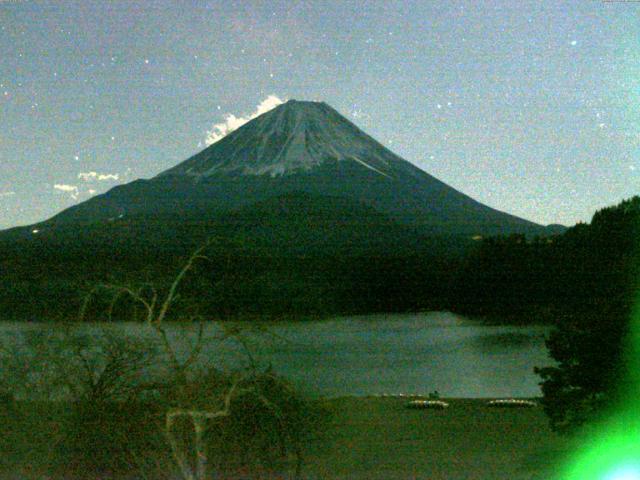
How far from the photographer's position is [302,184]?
44.8 m

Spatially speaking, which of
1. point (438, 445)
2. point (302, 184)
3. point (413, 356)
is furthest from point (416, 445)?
point (302, 184)

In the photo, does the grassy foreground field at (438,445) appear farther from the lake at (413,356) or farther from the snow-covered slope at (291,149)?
the snow-covered slope at (291,149)

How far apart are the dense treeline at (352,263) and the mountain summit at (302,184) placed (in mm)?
3538

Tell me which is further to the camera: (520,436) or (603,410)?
(520,436)

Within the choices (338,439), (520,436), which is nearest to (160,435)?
(338,439)

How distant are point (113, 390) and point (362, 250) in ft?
87.5

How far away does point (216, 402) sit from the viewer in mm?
3643

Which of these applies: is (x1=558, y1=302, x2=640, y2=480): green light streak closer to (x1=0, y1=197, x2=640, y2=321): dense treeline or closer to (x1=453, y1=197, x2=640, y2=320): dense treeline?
(x1=0, y1=197, x2=640, y2=321): dense treeline

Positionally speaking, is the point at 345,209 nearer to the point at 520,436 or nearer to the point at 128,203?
the point at 128,203

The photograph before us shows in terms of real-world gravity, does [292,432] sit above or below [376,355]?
above

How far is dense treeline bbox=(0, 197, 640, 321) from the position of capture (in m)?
14.1

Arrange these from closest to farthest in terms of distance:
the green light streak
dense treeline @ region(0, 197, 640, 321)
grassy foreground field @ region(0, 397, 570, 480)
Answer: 1. the green light streak
2. grassy foreground field @ region(0, 397, 570, 480)
3. dense treeline @ region(0, 197, 640, 321)

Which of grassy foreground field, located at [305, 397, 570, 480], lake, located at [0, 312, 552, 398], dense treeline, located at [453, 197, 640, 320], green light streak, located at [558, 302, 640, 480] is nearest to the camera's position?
green light streak, located at [558, 302, 640, 480]

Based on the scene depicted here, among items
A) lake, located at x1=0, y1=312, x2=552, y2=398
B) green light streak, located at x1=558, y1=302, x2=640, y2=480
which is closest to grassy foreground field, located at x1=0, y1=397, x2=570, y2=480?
green light streak, located at x1=558, y1=302, x2=640, y2=480
